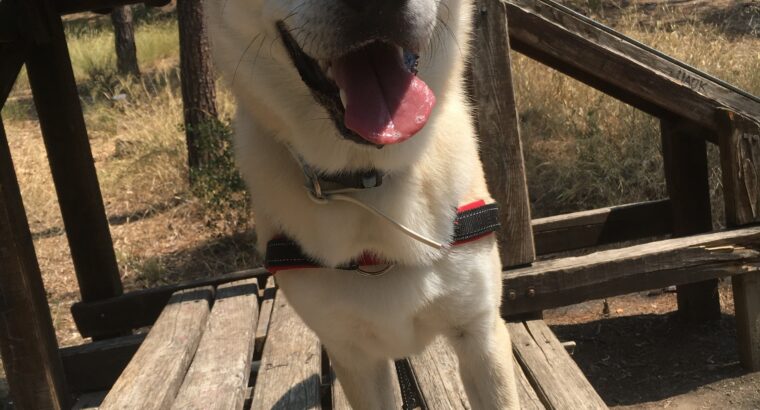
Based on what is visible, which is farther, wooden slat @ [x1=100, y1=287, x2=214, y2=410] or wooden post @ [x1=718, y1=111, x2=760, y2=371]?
wooden post @ [x1=718, y1=111, x2=760, y2=371]

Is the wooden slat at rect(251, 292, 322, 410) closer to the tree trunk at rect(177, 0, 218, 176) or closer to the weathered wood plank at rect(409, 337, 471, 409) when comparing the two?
the weathered wood plank at rect(409, 337, 471, 409)

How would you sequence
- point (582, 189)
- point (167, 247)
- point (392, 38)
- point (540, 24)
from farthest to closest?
1. point (167, 247)
2. point (582, 189)
3. point (540, 24)
4. point (392, 38)

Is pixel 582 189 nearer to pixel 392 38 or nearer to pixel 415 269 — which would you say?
pixel 415 269

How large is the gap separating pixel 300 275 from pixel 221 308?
1555mm

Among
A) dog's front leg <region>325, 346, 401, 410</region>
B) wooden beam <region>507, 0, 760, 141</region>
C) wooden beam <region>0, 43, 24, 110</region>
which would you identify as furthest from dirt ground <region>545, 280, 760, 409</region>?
wooden beam <region>0, 43, 24, 110</region>

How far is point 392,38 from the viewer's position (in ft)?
5.47

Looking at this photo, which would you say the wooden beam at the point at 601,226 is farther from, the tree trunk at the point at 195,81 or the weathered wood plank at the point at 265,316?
the tree trunk at the point at 195,81

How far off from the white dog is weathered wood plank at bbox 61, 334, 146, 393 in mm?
1802

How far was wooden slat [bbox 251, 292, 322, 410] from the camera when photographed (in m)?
2.76

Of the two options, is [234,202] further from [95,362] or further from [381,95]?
[381,95]

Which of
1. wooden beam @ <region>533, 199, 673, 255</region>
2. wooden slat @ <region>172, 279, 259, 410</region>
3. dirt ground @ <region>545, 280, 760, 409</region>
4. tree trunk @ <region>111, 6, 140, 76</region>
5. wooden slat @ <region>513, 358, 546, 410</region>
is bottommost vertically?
dirt ground @ <region>545, 280, 760, 409</region>

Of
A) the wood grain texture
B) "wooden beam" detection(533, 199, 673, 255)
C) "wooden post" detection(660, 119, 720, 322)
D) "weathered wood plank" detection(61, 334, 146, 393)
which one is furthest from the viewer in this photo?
"wooden beam" detection(533, 199, 673, 255)

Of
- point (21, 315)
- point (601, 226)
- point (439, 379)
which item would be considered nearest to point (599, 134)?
point (601, 226)

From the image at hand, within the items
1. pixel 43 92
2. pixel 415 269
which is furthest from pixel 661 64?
pixel 43 92
